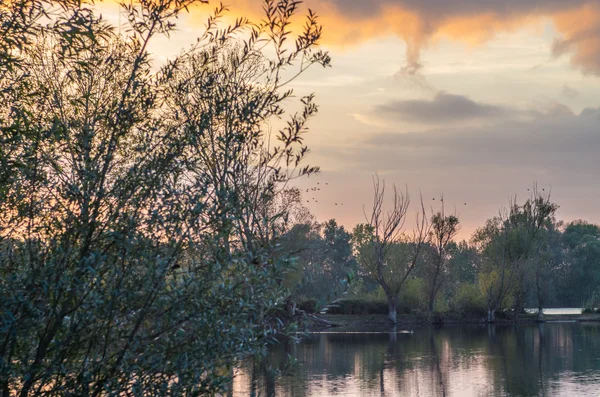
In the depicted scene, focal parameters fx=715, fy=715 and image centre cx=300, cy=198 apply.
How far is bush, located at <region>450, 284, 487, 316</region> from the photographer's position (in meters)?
66.6

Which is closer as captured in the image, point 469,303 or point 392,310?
point 392,310

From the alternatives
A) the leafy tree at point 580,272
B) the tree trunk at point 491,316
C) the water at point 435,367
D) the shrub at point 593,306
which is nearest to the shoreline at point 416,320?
the tree trunk at point 491,316

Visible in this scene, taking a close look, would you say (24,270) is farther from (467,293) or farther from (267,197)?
(467,293)

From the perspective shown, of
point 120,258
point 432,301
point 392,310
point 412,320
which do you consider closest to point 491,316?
point 432,301

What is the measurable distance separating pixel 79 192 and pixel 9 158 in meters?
1.29

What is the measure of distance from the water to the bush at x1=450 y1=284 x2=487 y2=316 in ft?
63.4

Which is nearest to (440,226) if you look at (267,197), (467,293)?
(467,293)

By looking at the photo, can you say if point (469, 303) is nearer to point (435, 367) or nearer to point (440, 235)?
point (440, 235)

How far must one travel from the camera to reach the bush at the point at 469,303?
219 ft

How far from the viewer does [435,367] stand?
95.0 ft

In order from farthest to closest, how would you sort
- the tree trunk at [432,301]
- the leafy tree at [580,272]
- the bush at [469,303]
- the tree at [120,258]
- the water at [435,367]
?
the leafy tree at [580,272] < the bush at [469,303] < the tree trunk at [432,301] < the water at [435,367] < the tree at [120,258]

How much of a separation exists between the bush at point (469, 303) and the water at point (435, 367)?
19335mm

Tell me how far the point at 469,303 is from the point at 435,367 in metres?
39.3

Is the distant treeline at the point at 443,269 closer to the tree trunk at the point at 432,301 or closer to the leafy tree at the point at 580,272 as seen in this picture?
the tree trunk at the point at 432,301
